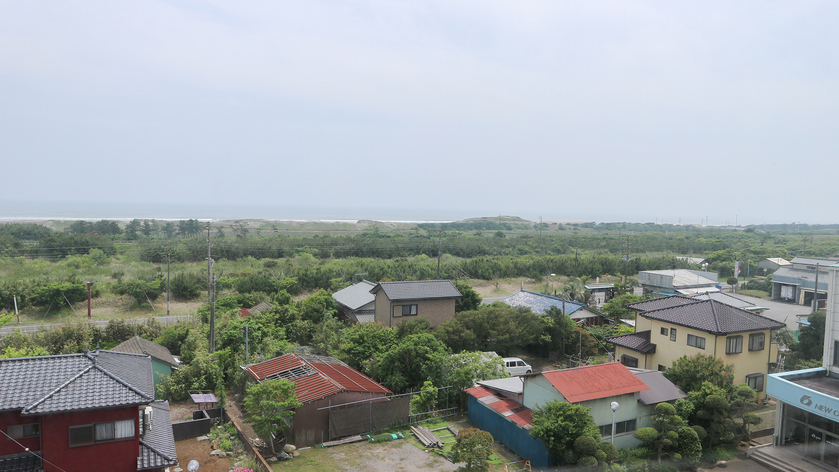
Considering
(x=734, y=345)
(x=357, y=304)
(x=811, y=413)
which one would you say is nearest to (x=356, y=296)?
(x=357, y=304)

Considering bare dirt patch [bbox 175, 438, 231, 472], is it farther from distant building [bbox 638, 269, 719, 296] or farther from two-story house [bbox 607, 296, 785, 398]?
distant building [bbox 638, 269, 719, 296]

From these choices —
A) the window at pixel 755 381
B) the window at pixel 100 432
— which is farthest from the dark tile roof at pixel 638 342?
the window at pixel 100 432

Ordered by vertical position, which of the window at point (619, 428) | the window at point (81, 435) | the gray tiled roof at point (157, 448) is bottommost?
the window at point (619, 428)

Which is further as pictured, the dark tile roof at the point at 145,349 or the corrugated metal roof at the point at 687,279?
the corrugated metal roof at the point at 687,279

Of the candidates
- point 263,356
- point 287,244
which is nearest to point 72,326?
point 263,356

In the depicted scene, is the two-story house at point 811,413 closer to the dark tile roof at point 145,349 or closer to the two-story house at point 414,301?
the two-story house at point 414,301

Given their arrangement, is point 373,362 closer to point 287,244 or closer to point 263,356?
point 263,356

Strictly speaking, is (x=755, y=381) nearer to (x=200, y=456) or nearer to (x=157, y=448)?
(x=200, y=456)

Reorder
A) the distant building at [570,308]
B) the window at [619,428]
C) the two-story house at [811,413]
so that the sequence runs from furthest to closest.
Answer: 1. the distant building at [570,308]
2. the window at [619,428]
3. the two-story house at [811,413]
